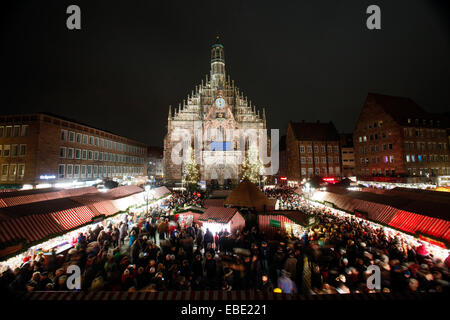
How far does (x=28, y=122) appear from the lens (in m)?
28.8

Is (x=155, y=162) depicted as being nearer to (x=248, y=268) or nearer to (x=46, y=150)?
(x=46, y=150)

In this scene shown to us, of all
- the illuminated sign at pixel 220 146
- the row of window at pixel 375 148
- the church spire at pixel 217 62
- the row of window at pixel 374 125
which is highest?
the church spire at pixel 217 62

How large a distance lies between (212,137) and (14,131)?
113ft

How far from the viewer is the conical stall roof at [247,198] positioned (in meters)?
13.2

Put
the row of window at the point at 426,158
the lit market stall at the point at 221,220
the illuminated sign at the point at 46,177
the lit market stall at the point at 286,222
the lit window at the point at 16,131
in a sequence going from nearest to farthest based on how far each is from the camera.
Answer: the lit market stall at the point at 286,222, the lit market stall at the point at 221,220, the illuminated sign at the point at 46,177, the lit window at the point at 16,131, the row of window at the point at 426,158

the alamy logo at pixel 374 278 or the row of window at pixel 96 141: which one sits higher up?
the row of window at pixel 96 141

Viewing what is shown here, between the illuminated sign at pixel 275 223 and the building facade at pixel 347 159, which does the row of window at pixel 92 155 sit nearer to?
the illuminated sign at pixel 275 223

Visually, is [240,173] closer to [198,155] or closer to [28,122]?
[198,155]

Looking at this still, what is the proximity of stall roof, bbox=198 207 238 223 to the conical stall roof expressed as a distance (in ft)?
2.85

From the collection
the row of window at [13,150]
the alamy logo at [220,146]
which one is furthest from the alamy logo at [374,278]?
the row of window at [13,150]

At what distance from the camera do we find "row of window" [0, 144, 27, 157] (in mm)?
28781

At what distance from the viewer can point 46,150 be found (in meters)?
29.7
